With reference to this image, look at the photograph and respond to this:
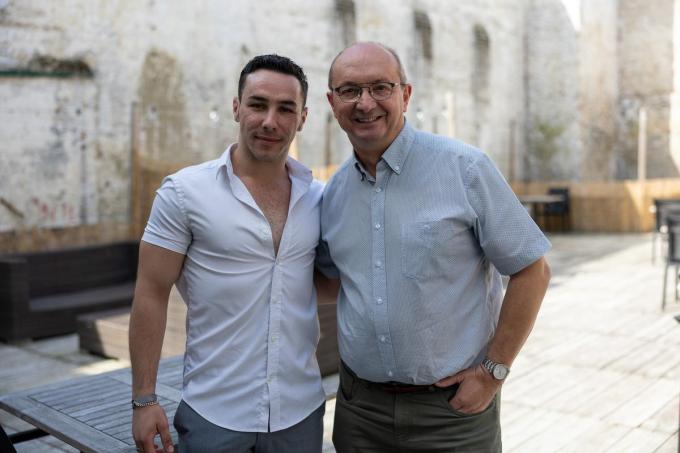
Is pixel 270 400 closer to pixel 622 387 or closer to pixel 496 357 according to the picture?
pixel 496 357

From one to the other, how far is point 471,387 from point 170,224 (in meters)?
0.81

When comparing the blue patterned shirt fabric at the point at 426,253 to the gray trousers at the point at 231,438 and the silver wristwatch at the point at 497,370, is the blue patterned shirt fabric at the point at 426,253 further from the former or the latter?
the gray trousers at the point at 231,438

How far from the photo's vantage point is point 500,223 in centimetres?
172

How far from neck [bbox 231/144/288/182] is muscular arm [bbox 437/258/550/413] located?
0.64 metres

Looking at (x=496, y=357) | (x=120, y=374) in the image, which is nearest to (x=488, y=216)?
(x=496, y=357)

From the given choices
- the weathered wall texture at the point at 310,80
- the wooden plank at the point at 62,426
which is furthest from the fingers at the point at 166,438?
the weathered wall texture at the point at 310,80

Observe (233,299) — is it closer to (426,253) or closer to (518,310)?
(426,253)

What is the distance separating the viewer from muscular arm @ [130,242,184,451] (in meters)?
1.78

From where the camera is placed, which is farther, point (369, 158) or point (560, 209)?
point (560, 209)

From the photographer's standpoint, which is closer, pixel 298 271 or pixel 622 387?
pixel 298 271

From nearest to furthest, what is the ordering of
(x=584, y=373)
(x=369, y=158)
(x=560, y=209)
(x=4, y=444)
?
1. (x=369, y=158)
2. (x=4, y=444)
3. (x=584, y=373)
4. (x=560, y=209)

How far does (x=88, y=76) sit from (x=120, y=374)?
717cm

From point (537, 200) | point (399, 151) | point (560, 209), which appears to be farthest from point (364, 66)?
point (560, 209)

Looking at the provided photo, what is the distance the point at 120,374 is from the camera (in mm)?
3006
